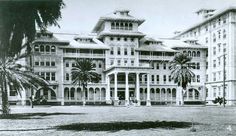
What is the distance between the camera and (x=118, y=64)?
56.6m

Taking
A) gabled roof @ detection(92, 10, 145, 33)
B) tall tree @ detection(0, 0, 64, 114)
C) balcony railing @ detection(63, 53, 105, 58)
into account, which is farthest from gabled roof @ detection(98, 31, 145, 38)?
tall tree @ detection(0, 0, 64, 114)

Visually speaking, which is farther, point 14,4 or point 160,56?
point 160,56

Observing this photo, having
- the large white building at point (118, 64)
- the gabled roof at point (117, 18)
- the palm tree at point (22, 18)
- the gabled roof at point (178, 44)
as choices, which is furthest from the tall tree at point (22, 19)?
the gabled roof at point (178, 44)

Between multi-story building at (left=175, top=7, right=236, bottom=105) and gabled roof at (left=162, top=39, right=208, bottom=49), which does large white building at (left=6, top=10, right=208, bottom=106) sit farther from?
multi-story building at (left=175, top=7, right=236, bottom=105)

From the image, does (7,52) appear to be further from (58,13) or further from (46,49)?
(46,49)

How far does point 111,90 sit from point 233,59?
17.7 metres

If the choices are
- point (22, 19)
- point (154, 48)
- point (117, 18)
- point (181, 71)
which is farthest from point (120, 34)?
point (22, 19)

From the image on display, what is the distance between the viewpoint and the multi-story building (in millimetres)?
54594

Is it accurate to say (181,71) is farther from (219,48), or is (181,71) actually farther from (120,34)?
(219,48)

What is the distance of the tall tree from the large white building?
36191mm

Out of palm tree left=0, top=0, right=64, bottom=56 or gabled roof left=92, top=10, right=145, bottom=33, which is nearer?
palm tree left=0, top=0, right=64, bottom=56

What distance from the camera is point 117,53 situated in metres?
56.8

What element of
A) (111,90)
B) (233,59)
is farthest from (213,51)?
(111,90)

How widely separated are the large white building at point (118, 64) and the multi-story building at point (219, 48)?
55.6 inches
